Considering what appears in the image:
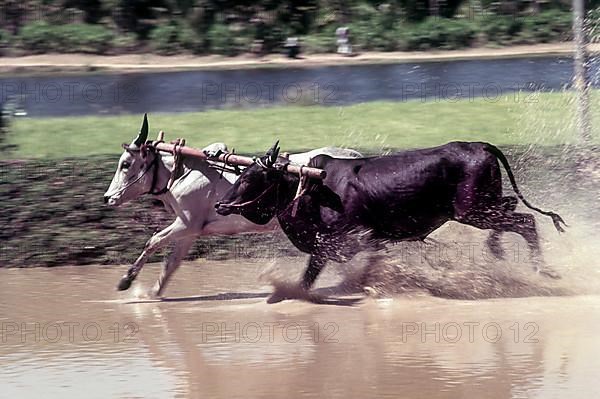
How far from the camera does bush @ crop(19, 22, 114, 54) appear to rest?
128 ft

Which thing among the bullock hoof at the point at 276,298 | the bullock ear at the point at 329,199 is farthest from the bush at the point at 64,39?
the bullock ear at the point at 329,199

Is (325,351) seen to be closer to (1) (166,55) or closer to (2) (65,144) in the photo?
(2) (65,144)

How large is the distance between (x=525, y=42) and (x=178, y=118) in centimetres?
2147

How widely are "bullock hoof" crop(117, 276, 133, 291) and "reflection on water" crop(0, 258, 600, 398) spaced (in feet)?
0.29

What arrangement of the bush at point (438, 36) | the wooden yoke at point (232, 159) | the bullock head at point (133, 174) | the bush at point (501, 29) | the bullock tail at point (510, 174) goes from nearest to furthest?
the wooden yoke at point (232, 159) < the bullock tail at point (510, 174) < the bullock head at point (133, 174) < the bush at point (438, 36) < the bush at point (501, 29)

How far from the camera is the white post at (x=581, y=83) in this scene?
575 inches

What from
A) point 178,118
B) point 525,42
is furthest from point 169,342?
point 525,42

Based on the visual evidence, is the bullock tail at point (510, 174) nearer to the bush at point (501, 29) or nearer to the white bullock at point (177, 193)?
the white bullock at point (177, 193)

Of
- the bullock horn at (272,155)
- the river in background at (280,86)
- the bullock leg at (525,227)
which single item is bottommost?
the river in background at (280,86)

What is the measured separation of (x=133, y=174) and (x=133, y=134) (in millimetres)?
5068

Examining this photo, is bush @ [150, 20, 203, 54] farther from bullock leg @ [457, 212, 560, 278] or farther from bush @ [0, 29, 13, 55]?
bullock leg @ [457, 212, 560, 278]

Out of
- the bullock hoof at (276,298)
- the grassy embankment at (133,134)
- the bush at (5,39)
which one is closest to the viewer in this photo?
the bullock hoof at (276,298)

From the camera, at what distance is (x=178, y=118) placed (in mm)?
17438

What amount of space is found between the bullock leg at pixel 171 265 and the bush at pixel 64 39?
2841 cm
